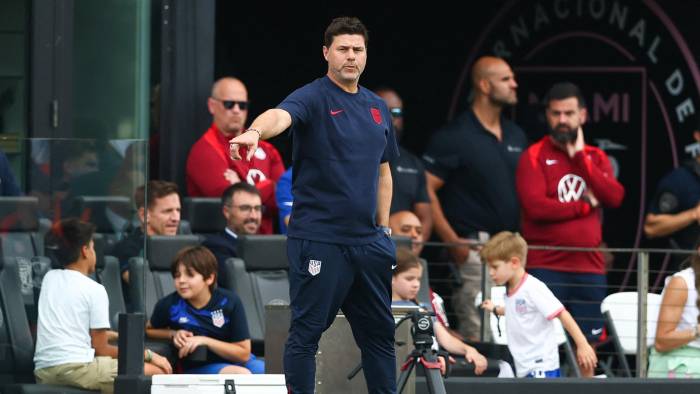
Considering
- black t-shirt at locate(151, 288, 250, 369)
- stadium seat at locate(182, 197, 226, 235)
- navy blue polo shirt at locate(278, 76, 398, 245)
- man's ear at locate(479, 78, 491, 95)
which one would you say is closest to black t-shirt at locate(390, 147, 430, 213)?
man's ear at locate(479, 78, 491, 95)

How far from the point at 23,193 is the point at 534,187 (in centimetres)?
373

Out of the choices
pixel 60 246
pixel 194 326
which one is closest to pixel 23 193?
pixel 60 246

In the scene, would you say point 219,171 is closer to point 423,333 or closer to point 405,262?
point 405,262

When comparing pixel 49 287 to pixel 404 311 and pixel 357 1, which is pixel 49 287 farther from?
pixel 357 1

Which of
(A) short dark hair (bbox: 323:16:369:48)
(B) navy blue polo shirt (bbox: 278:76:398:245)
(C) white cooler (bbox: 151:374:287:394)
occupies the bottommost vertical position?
(C) white cooler (bbox: 151:374:287:394)

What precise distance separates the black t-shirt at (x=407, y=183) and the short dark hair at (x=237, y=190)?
4.20 feet

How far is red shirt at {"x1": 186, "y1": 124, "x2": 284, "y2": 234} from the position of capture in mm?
10836

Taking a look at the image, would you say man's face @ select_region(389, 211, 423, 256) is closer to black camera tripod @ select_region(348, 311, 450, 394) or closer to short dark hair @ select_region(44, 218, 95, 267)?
short dark hair @ select_region(44, 218, 95, 267)

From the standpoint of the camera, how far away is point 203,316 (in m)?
9.19

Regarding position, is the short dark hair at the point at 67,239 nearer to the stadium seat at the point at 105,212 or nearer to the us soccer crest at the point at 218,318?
the stadium seat at the point at 105,212

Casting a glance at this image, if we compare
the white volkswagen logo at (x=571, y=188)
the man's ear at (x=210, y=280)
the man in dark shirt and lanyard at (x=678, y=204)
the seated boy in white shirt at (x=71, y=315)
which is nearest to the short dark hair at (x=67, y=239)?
the seated boy in white shirt at (x=71, y=315)

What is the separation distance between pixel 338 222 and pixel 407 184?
4278mm

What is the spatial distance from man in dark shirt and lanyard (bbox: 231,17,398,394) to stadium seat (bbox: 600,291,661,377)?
11.0ft

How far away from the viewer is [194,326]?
361 inches
